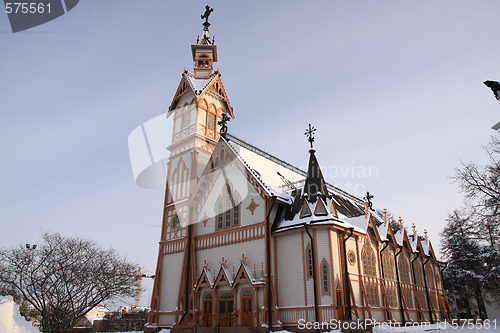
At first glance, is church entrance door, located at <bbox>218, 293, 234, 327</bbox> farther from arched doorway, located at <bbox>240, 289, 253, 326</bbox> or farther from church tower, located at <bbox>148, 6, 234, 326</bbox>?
church tower, located at <bbox>148, 6, 234, 326</bbox>

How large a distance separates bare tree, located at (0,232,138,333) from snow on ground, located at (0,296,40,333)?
8.49 metres

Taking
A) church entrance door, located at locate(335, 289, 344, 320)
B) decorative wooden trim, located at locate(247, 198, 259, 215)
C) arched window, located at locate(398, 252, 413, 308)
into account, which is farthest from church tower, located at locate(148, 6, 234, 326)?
arched window, located at locate(398, 252, 413, 308)

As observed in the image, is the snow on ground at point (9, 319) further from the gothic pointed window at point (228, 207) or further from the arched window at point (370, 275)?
the arched window at point (370, 275)

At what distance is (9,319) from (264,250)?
42.6ft

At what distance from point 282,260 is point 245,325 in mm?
4418

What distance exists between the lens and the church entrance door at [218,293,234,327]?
2216 cm

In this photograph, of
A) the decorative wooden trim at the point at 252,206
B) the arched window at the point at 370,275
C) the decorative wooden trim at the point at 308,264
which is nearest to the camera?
the decorative wooden trim at the point at 308,264

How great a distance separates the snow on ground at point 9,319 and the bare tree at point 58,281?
334 inches

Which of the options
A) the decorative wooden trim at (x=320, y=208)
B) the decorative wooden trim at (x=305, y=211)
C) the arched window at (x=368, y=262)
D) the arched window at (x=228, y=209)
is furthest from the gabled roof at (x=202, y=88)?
the arched window at (x=368, y=262)

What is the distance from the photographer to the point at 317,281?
64.1ft

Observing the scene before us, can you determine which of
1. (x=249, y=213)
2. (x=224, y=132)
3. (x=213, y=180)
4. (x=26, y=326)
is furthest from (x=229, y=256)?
(x=26, y=326)

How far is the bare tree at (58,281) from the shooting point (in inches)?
862

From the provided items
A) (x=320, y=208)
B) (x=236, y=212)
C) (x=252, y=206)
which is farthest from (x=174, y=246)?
(x=320, y=208)

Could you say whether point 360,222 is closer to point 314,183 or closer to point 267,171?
point 314,183
